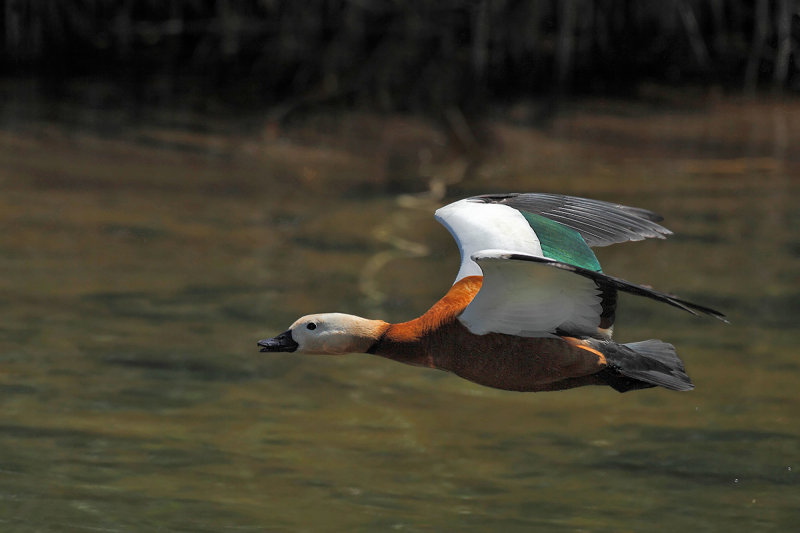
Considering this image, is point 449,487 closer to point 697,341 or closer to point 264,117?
point 697,341

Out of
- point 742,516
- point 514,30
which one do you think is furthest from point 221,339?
point 514,30

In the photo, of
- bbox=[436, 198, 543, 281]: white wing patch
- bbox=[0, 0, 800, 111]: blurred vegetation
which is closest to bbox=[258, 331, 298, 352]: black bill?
bbox=[436, 198, 543, 281]: white wing patch

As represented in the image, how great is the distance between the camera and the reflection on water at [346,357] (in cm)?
606

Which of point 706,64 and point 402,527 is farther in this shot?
point 706,64

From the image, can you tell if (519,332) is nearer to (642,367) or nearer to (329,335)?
(642,367)

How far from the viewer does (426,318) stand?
15.0 feet

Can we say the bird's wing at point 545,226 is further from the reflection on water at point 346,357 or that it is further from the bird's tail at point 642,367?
the reflection on water at point 346,357

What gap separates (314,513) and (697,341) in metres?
3.09

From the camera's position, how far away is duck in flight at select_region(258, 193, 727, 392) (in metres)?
4.42

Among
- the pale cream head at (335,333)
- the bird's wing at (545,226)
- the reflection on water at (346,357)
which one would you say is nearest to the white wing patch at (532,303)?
the bird's wing at (545,226)

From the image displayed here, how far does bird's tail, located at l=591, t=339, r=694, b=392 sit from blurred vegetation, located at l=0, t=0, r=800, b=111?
8221mm

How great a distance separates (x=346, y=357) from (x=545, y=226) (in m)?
3.32

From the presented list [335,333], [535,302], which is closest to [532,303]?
[535,302]

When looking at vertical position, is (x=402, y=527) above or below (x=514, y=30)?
below
